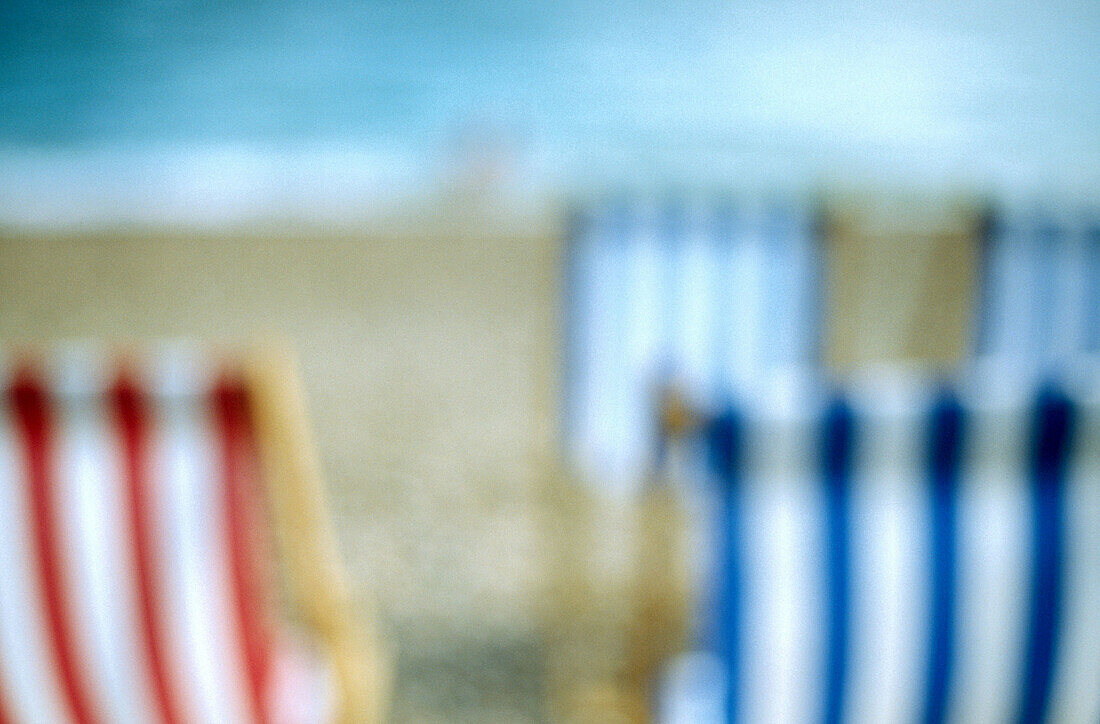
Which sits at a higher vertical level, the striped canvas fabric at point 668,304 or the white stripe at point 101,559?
the striped canvas fabric at point 668,304

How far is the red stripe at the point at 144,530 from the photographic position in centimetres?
70

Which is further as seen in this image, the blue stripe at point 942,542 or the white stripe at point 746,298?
the white stripe at point 746,298

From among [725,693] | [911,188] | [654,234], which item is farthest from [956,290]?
[725,693]

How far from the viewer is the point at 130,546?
755mm

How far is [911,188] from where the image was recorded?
2.27m

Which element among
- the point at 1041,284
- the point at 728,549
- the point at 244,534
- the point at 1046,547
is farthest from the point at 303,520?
the point at 1041,284

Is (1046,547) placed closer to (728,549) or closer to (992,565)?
(992,565)

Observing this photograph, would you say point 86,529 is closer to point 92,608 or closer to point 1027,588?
point 92,608

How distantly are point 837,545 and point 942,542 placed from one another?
8 centimetres

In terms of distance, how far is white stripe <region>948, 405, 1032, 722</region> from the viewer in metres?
0.66

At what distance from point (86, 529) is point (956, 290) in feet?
6.47

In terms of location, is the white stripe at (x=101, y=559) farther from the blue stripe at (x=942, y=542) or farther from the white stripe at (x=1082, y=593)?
the white stripe at (x=1082, y=593)

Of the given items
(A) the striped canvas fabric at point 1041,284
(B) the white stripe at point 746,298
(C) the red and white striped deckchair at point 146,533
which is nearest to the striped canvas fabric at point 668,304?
(B) the white stripe at point 746,298

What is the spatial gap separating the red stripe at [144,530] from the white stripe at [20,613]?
3.1 inches
